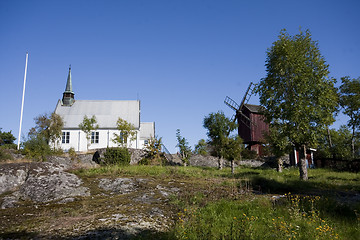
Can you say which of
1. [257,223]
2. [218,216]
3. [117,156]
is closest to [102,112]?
[117,156]

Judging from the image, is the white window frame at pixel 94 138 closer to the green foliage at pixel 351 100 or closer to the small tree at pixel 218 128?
the small tree at pixel 218 128

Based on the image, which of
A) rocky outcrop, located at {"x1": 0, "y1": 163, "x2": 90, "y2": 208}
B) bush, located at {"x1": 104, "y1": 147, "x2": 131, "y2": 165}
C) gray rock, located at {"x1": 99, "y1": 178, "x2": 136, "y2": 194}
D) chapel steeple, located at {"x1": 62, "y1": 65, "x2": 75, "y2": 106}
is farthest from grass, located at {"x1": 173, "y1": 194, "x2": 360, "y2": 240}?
chapel steeple, located at {"x1": 62, "y1": 65, "x2": 75, "y2": 106}

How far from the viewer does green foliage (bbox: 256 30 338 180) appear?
1678 cm

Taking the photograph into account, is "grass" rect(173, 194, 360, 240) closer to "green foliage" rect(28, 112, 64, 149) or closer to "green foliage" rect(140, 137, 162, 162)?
"green foliage" rect(140, 137, 162, 162)

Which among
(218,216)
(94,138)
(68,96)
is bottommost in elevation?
(218,216)

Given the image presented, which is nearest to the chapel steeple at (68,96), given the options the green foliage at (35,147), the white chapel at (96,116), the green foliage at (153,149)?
the white chapel at (96,116)

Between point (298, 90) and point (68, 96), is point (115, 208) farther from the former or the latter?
point (68, 96)

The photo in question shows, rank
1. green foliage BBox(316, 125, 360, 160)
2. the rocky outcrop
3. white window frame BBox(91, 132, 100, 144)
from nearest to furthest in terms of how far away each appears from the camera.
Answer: the rocky outcrop → green foliage BBox(316, 125, 360, 160) → white window frame BBox(91, 132, 100, 144)

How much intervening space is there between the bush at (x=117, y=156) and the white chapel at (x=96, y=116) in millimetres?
16033

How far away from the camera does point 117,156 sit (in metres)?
22.8

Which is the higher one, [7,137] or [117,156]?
[7,137]

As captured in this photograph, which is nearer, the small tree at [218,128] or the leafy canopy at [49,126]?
the small tree at [218,128]

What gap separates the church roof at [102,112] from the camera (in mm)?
43503

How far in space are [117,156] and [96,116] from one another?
2395 cm
